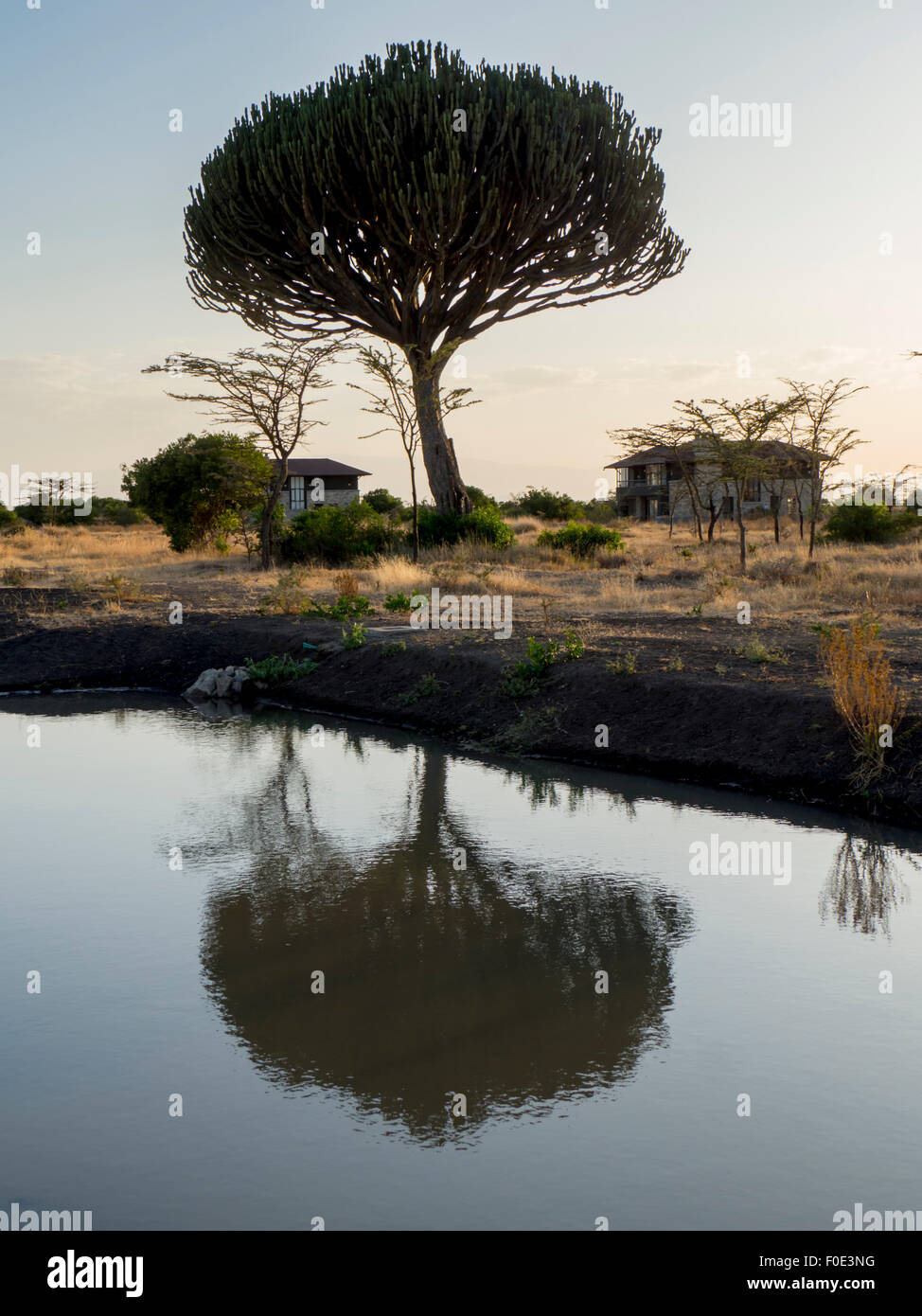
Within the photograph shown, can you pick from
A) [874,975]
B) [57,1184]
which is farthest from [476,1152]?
[874,975]

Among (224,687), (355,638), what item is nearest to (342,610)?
(355,638)

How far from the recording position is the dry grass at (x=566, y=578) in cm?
1764

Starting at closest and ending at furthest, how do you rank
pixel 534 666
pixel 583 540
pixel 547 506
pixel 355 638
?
pixel 534 666 < pixel 355 638 < pixel 583 540 < pixel 547 506

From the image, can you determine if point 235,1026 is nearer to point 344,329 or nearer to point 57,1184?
point 57,1184

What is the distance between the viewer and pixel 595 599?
18750 millimetres

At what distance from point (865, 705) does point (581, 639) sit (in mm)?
4955

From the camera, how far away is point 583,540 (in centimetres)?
2872

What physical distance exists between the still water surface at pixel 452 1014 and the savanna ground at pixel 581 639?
44.8 inches

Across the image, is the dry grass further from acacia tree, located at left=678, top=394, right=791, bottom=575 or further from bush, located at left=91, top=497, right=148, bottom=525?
bush, located at left=91, top=497, right=148, bottom=525

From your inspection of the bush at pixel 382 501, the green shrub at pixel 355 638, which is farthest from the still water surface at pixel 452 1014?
the bush at pixel 382 501

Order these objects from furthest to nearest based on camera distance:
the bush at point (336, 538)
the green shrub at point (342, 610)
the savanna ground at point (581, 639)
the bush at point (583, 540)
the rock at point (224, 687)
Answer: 1. the bush at point (583, 540)
2. the bush at point (336, 538)
3. the green shrub at point (342, 610)
4. the rock at point (224, 687)
5. the savanna ground at point (581, 639)

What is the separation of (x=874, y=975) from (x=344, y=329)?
77.0ft

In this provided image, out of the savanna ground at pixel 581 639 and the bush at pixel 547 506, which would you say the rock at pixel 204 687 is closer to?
the savanna ground at pixel 581 639

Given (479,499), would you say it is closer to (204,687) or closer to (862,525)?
(862,525)
